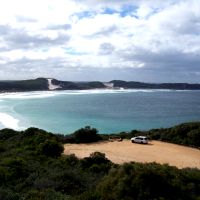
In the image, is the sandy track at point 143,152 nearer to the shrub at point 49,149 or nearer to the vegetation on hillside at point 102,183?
the shrub at point 49,149

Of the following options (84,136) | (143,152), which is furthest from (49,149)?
(84,136)

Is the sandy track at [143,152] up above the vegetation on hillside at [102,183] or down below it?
below

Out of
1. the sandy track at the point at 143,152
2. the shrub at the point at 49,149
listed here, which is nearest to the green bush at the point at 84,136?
the sandy track at the point at 143,152

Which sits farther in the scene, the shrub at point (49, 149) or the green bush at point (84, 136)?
the green bush at point (84, 136)

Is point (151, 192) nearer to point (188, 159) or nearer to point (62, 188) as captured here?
point (62, 188)

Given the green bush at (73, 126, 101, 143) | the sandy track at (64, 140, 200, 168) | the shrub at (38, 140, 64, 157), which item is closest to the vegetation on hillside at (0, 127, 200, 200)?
the shrub at (38, 140, 64, 157)

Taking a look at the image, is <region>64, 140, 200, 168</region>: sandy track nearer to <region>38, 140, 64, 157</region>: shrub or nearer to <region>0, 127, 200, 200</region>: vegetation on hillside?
<region>38, 140, 64, 157</region>: shrub

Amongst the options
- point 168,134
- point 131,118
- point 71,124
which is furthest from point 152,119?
point 168,134

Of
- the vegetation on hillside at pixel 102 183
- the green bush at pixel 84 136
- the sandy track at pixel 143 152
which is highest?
the vegetation on hillside at pixel 102 183
